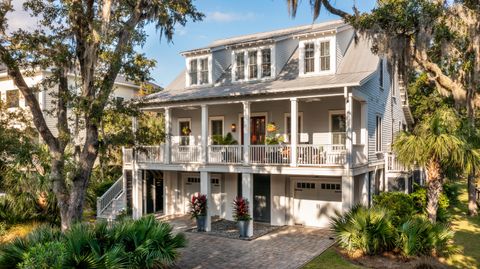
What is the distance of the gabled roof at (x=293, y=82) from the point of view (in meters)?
14.4

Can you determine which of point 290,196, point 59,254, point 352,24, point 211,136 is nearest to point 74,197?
point 59,254

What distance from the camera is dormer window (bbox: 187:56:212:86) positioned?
1953 cm

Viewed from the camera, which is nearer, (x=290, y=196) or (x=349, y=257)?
(x=349, y=257)

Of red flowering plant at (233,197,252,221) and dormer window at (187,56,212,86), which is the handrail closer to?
dormer window at (187,56,212,86)

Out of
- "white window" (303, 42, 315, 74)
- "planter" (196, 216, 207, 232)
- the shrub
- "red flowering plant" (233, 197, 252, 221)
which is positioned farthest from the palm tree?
"planter" (196, 216, 207, 232)

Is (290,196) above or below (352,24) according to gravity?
below

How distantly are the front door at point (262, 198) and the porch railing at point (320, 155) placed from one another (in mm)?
3218

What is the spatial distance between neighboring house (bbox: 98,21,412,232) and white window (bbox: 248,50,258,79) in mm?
51

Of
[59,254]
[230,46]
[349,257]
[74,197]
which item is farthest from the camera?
[230,46]

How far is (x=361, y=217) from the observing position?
11.7 metres

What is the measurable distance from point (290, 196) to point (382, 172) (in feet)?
19.6

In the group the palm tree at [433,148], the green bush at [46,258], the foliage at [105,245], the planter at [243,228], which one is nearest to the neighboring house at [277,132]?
the planter at [243,228]

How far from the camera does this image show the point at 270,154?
50.7ft

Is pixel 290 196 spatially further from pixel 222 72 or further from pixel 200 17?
pixel 200 17
